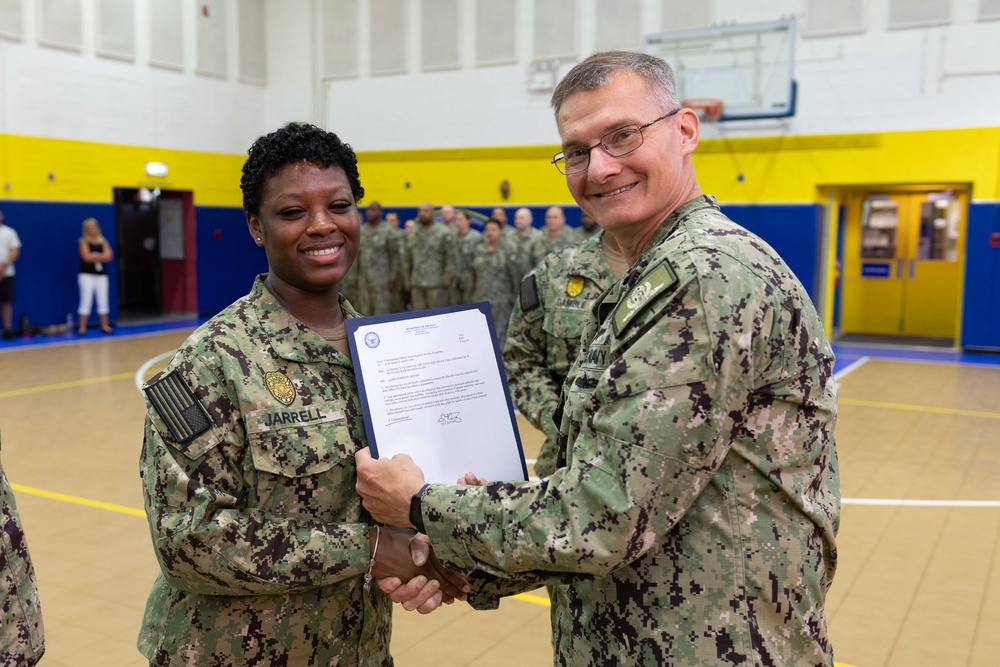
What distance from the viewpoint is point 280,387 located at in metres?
1.73

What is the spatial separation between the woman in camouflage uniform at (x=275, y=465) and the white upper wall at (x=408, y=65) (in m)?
12.7

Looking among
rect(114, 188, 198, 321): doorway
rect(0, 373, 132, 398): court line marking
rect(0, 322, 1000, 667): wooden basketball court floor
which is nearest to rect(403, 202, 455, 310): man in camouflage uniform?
rect(0, 373, 132, 398): court line marking

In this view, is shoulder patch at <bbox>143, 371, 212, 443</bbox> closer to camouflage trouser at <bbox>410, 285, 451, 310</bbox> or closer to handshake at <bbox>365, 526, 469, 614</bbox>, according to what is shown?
handshake at <bbox>365, 526, 469, 614</bbox>

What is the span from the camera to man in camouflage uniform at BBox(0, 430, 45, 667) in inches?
69.2

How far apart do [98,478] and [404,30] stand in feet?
41.5

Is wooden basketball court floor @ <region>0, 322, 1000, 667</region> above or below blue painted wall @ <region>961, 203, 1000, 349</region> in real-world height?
below

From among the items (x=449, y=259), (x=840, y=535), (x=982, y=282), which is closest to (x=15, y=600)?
(x=840, y=535)

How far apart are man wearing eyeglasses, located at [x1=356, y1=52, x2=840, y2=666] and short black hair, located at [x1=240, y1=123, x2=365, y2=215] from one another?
53cm

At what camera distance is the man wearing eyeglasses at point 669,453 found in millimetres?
1343

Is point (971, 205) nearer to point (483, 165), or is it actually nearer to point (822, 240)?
point (822, 240)

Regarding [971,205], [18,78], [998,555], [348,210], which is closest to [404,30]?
[18,78]

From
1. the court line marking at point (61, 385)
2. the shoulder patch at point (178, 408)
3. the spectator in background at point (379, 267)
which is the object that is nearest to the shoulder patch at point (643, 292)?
the shoulder patch at point (178, 408)

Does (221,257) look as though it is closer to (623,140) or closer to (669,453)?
(623,140)

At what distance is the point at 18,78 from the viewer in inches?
512
